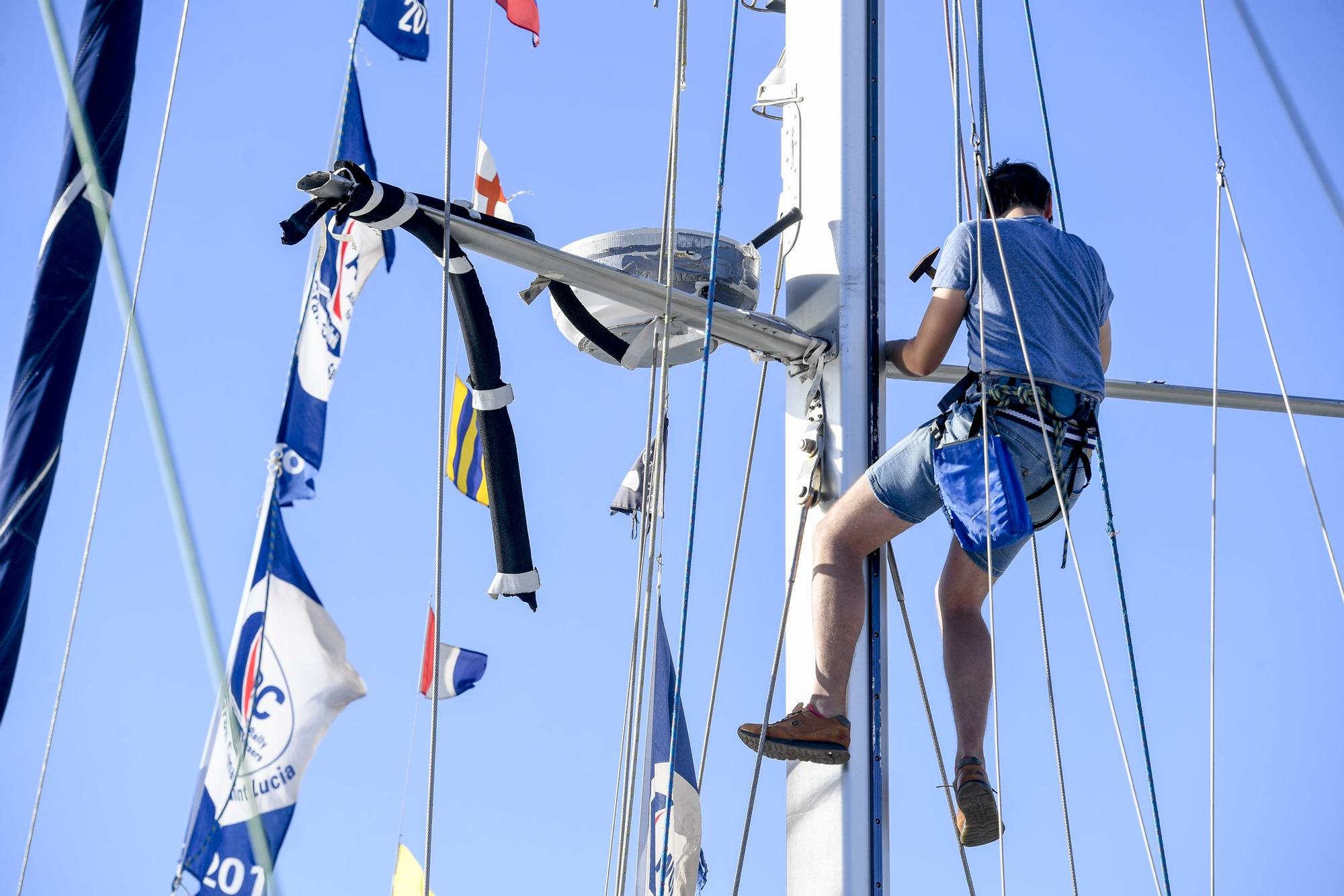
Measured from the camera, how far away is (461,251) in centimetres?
574

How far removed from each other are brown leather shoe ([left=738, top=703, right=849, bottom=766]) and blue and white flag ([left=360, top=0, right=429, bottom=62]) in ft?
11.6

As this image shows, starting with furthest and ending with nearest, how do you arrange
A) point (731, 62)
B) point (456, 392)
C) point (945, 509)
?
point (456, 392) → point (731, 62) → point (945, 509)

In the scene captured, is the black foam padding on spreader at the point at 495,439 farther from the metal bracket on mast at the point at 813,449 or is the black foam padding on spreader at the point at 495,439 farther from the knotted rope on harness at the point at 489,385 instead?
the metal bracket on mast at the point at 813,449

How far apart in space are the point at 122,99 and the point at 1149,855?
3860 mm

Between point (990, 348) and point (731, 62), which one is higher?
point (731, 62)

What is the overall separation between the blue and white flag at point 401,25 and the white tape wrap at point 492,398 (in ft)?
7.50

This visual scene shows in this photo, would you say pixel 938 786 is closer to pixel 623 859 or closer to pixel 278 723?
pixel 623 859

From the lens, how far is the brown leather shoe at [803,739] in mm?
5344

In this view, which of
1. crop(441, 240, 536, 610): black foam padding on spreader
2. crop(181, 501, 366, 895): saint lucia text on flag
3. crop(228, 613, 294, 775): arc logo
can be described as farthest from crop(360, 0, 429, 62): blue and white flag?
crop(228, 613, 294, 775): arc logo

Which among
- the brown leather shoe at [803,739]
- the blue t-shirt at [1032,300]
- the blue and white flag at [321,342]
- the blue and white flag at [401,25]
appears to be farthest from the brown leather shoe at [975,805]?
the blue and white flag at [401,25]

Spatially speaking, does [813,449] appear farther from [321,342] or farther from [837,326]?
[321,342]

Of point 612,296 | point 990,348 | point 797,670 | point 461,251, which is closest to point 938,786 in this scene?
point 797,670

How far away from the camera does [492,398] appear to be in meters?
5.82

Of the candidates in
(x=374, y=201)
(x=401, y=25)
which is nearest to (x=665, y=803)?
(x=374, y=201)
